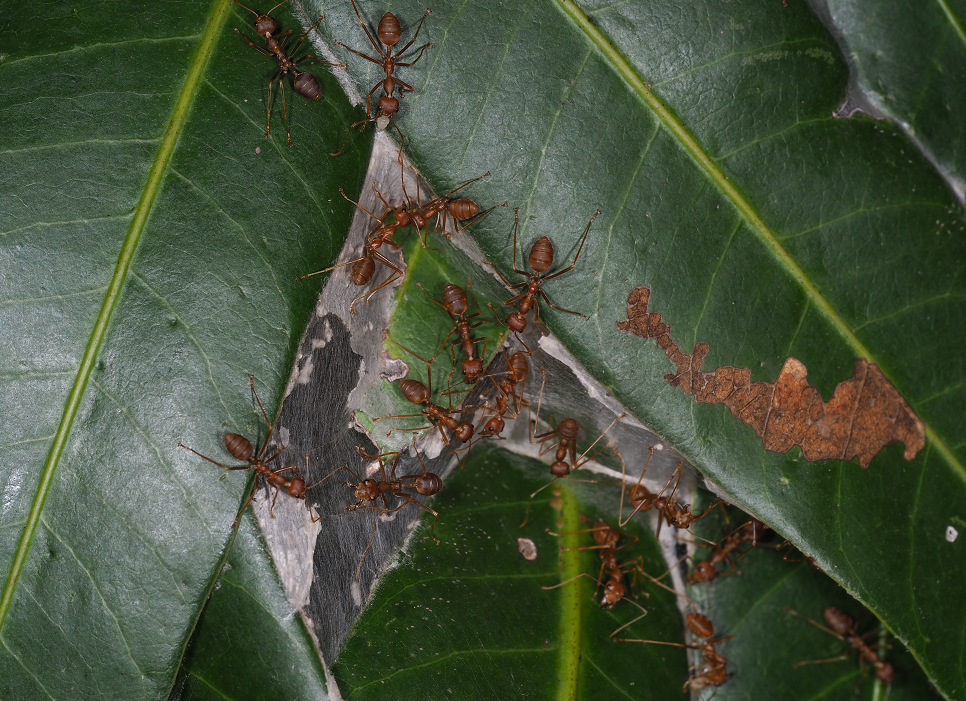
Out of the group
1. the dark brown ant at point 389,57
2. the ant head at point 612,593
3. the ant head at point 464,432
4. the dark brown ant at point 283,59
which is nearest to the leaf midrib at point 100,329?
the dark brown ant at point 283,59

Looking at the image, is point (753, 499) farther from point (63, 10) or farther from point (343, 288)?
point (63, 10)

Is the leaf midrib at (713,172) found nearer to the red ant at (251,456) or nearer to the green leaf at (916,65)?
the green leaf at (916,65)

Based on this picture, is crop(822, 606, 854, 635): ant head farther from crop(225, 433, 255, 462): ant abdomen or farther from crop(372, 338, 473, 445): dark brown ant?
crop(225, 433, 255, 462): ant abdomen

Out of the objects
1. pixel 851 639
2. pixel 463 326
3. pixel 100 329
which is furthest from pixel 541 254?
pixel 851 639

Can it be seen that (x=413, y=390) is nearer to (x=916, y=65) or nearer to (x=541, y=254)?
(x=541, y=254)

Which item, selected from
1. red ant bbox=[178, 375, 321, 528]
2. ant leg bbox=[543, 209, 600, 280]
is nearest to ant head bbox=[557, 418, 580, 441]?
ant leg bbox=[543, 209, 600, 280]

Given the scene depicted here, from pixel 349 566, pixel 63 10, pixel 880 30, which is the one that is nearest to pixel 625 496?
pixel 349 566

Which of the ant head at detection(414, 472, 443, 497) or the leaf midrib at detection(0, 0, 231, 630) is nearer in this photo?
the leaf midrib at detection(0, 0, 231, 630)
